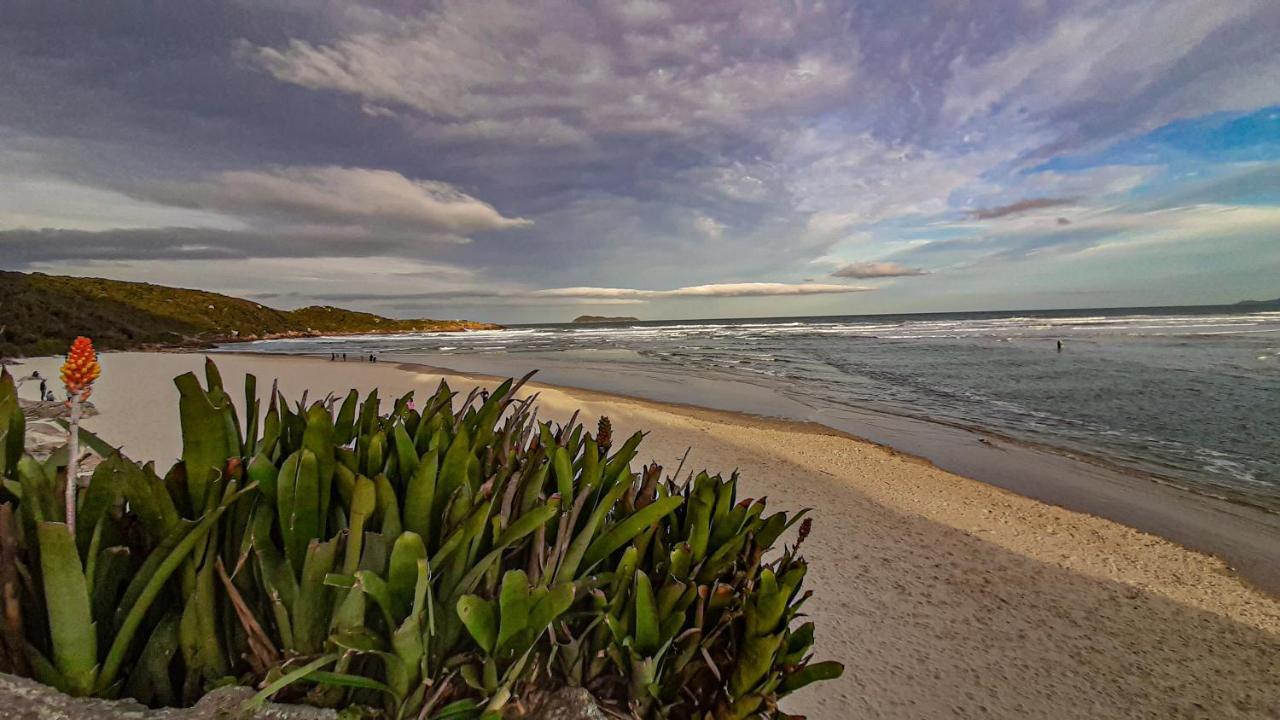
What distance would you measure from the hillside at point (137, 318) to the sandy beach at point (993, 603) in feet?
12.2

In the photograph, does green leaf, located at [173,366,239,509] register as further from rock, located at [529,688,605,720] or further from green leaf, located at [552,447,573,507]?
rock, located at [529,688,605,720]

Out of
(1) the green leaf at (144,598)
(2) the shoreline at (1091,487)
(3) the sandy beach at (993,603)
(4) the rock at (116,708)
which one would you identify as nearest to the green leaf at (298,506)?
(1) the green leaf at (144,598)

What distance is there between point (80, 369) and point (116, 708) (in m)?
0.62

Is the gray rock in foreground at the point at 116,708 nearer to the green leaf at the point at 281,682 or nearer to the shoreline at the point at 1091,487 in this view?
the green leaf at the point at 281,682

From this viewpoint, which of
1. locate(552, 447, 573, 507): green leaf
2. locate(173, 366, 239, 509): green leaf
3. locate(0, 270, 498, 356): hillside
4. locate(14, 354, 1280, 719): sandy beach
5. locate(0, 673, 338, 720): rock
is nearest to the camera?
locate(0, 673, 338, 720): rock

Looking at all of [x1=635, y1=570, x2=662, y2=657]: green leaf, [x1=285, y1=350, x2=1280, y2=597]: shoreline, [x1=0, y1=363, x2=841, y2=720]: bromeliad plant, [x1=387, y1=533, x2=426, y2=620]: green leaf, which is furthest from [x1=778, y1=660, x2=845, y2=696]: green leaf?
[x1=285, y1=350, x2=1280, y2=597]: shoreline

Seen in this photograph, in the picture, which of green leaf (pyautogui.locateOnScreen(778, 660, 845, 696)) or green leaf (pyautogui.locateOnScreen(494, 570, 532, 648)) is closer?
green leaf (pyautogui.locateOnScreen(494, 570, 532, 648))

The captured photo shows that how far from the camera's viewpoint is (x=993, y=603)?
340cm

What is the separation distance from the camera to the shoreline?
16.3 ft

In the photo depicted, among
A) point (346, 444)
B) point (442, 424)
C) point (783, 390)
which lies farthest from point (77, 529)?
point (783, 390)

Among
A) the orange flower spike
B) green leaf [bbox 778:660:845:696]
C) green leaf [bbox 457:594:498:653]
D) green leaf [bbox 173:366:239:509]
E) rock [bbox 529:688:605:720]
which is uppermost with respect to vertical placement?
the orange flower spike

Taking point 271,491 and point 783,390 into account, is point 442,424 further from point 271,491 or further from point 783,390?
point 783,390

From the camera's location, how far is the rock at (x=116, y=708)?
861 mm

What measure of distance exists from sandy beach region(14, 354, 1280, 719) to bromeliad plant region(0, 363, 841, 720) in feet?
4.66
